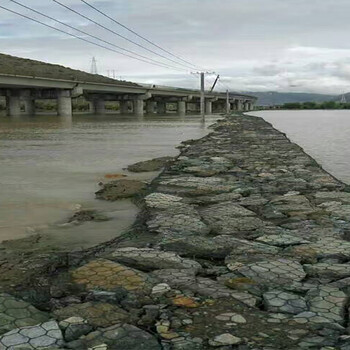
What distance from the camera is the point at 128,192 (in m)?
7.96

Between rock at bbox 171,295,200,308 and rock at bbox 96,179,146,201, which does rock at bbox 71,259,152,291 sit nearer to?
rock at bbox 171,295,200,308

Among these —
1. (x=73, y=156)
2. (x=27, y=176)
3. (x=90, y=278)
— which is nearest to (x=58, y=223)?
(x=90, y=278)

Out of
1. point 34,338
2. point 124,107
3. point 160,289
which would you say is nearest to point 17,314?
point 34,338

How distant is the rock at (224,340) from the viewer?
2852 mm

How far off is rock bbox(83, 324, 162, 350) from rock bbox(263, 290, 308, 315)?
3.16 ft

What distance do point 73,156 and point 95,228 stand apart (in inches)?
328

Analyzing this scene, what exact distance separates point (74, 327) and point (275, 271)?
1862 millimetres

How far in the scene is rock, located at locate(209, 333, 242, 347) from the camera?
2.85 m

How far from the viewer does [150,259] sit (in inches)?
174

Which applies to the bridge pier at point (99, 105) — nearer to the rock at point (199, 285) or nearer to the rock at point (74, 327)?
the rock at point (199, 285)

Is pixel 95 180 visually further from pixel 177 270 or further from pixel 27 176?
pixel 177 270

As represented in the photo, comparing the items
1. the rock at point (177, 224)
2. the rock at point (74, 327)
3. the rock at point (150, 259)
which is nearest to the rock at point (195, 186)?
the rock at point (177, 224)

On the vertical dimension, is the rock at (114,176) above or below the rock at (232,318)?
below

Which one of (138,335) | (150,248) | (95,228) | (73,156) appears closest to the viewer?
(138,335)
